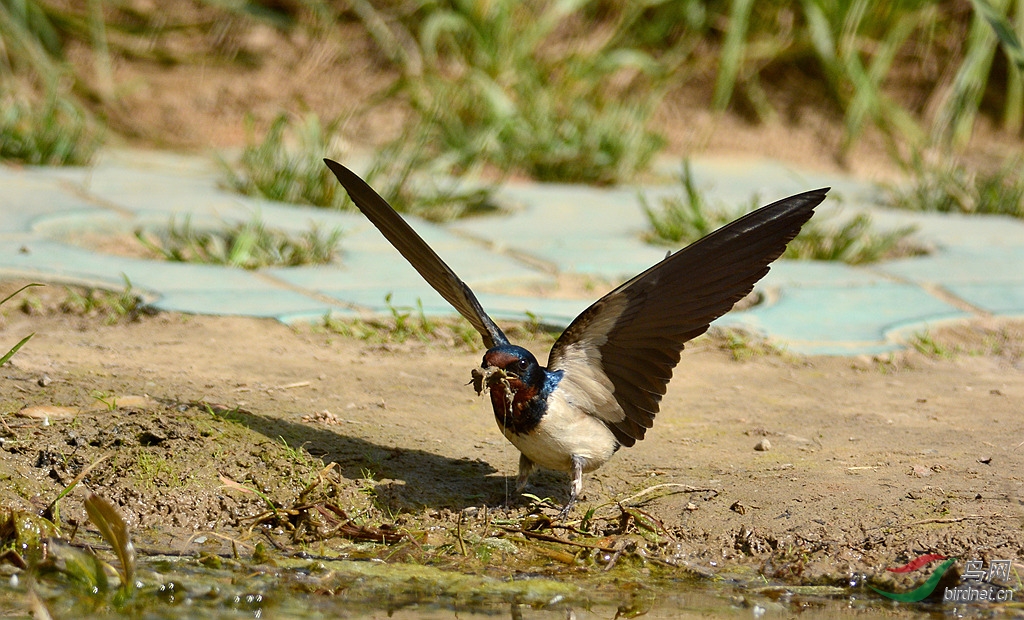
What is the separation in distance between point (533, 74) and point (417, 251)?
4324mm

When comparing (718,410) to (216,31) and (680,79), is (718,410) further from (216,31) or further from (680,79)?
(216,31)

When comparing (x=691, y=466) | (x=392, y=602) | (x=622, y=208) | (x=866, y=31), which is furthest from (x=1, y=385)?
(x=866, y=31)

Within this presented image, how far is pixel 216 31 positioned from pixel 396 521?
5.86 metres

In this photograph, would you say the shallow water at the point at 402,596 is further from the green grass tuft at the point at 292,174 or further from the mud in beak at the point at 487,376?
the green grass tuft at the point at 292,174

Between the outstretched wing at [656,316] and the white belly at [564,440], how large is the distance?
4cm

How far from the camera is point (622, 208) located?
5656 millimetres

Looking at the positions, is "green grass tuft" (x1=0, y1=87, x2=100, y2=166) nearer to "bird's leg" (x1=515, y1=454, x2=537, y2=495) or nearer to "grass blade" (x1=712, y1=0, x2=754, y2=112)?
"grass blade" (x1=712, y1=0, x2=754, y2=112)

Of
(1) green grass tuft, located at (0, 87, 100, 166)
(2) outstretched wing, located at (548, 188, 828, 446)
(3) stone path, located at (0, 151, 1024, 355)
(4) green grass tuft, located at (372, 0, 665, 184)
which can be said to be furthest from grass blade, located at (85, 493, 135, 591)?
(1) green grass tuft, located at (0, 87, 100, 166)

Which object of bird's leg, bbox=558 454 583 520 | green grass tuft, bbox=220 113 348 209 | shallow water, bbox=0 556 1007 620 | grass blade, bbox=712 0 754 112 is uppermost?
grass blade, bbox=712 0 754 112

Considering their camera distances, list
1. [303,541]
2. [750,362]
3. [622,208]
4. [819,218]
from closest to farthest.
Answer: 1. [303,541]
2. [750,362]
3. [819,218]
4. [622,208]

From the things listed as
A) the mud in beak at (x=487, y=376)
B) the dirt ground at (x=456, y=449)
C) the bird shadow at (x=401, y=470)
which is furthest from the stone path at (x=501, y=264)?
the mud in beak at (x=487, y=376)

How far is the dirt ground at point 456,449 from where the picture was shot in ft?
7.89

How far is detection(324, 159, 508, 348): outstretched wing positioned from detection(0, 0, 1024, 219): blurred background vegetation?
11.3 ft

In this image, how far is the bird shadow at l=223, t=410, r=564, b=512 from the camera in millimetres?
2551
